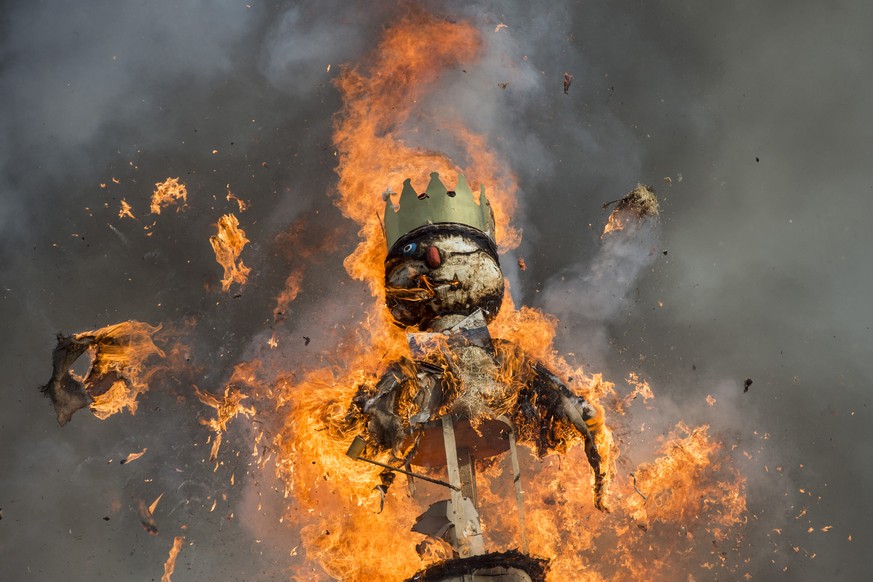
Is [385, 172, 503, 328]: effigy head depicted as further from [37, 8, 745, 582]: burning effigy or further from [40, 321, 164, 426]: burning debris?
[40, 321, 164, 426]: burning debris

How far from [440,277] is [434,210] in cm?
103

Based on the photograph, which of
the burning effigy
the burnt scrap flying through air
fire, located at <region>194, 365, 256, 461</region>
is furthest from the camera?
fire, located at <region>194, 365, 256, 461</region>

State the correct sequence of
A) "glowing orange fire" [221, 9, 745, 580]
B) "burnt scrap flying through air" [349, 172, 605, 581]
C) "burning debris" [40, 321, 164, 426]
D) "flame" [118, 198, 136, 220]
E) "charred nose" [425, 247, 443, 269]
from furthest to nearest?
"flame" [118, 198, 136, 220], "glowing orange fire" [221, 9, 745, 580], "charred nose" [425, 247, 443, 269], "burning debris" [40, 321, 164, 426], "burnt scrap flying through air" [349, 172, 605, 581]

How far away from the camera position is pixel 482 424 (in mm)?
10031

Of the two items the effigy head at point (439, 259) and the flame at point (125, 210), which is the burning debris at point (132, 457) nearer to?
the flame at point (125, 210)

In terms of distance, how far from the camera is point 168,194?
15453 mm

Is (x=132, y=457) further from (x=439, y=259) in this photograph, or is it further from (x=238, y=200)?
(x=439, y=259)

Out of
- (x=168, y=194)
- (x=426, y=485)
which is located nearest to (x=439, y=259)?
(x=426, y=485)

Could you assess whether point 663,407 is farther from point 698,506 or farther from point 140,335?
point 140,335

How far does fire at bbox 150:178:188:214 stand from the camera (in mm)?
15422

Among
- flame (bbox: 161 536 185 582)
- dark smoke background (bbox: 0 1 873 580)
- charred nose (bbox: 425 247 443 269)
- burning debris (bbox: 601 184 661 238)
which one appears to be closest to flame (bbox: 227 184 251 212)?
dark smoke background (bbox: 0 1 873 580)

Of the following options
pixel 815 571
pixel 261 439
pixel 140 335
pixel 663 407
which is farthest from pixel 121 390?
pixel 815 571

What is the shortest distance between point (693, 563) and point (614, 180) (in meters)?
7.61

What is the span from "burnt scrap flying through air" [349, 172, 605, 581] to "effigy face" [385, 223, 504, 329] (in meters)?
0.01
